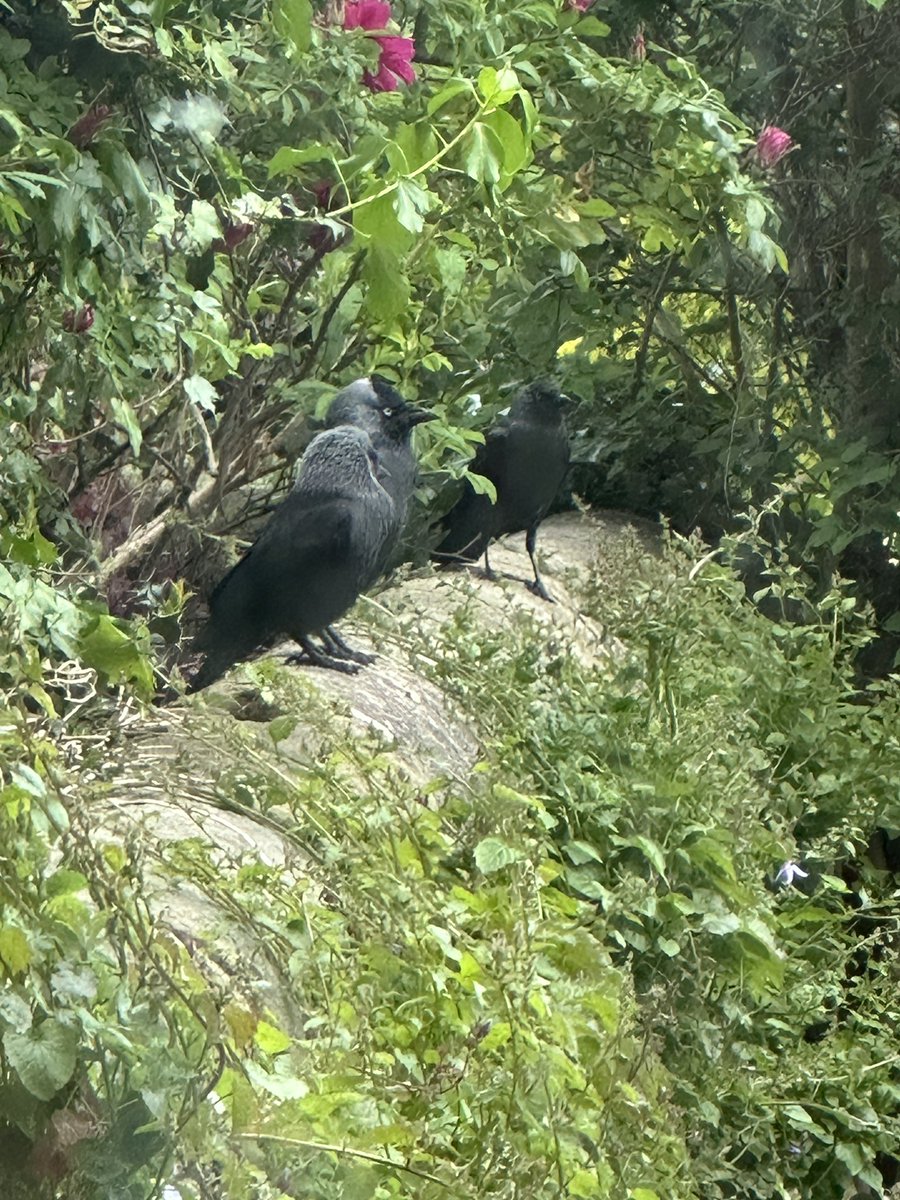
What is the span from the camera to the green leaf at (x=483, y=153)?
2783mm

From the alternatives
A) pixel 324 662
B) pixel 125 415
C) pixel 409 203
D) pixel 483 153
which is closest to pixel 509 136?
pixel 483 153

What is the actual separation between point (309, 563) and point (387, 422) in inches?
19.7

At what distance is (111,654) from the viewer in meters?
2.77

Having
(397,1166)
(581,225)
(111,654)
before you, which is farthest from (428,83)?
(397,1166)

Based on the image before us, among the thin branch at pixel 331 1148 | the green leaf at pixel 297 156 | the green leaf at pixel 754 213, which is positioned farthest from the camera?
the green leaf at pixel 754 213

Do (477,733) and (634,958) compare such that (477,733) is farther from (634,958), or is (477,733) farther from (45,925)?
(45,925)

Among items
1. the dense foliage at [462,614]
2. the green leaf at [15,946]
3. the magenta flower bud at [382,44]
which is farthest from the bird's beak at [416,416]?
the green leaf at [15,946]

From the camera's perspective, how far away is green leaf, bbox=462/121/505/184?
2.78m

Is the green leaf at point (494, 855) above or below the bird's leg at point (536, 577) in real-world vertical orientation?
above

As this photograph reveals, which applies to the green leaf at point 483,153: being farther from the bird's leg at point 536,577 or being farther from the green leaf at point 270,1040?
the bird's leg at point 536,577

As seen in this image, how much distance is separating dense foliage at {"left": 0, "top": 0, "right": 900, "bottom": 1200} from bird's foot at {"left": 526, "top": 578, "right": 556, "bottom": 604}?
1.33ft

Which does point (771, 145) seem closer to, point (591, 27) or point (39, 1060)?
point (591, 27)

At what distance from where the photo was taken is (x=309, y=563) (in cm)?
396

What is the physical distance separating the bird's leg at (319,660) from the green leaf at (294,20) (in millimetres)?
1462
